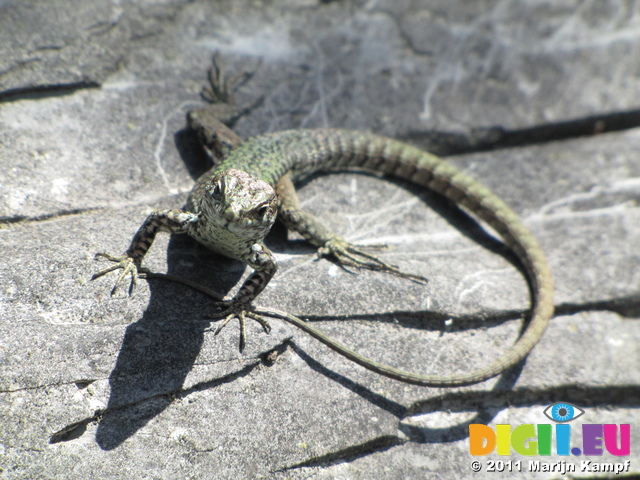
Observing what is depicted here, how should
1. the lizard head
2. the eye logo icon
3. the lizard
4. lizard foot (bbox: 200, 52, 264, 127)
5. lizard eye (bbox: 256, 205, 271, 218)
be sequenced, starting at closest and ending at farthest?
the lizard head, lizard eye (bbox: 256, 205, 271, 218), the lizard, the eye logo icon, lizard foot (bbox: 200, 52, 264, 127)

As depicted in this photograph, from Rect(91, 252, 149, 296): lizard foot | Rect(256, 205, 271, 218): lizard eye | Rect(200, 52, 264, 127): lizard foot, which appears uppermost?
Rect(200, 52, 264, 127): lizard foot

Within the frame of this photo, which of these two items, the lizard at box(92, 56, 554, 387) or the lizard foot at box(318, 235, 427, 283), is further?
the lizard foot at box(318, 235, 427, 283)

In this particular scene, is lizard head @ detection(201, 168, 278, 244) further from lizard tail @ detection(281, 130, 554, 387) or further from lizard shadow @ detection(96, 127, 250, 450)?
lizard tail @ detection(281, 130, 554, 387)

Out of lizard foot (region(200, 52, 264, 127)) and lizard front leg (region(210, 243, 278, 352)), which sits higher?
lizard foot (region(200, 52, 264, 127))

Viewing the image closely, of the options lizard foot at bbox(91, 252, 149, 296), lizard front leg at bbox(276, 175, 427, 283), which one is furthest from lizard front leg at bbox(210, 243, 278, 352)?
lizard front leg at bbox(276, 175, 427, 283)

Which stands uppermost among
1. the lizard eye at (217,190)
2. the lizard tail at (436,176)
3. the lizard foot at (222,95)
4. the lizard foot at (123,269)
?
the lizard foot at (222,95)

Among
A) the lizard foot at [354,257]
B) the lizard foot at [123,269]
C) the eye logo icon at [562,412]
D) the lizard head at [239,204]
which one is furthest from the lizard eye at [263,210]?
the eye logo icon at [562,412]

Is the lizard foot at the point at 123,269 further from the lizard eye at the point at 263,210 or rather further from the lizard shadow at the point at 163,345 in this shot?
the lizard eye at the point at 263,210
